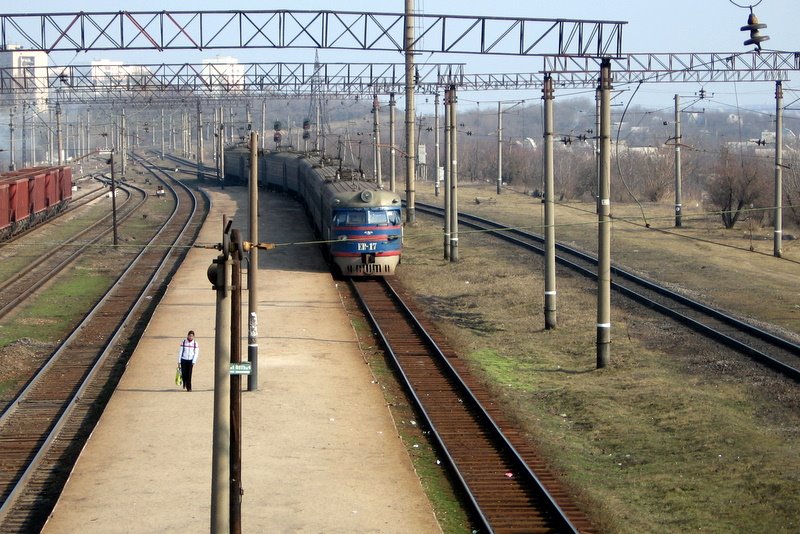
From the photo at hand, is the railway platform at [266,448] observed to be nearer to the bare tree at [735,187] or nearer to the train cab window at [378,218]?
the train cab window at [378,218]

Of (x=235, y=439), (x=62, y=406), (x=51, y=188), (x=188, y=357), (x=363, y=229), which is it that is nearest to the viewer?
(x=235, y=439)

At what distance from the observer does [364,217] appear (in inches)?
1248

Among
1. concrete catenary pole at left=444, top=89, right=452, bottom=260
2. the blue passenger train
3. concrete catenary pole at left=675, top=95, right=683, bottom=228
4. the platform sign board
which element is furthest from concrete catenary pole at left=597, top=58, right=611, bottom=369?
concrete catenary pole at left=675, top=95, right=683, bottom=228

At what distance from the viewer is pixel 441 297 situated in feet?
99.3

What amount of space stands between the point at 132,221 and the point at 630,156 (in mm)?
39448

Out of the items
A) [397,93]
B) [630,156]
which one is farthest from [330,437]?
[630,156]

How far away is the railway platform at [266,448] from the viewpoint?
1298 centimetres

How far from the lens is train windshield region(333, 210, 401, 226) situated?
31719mm

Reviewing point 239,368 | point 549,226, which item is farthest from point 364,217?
point 239,368

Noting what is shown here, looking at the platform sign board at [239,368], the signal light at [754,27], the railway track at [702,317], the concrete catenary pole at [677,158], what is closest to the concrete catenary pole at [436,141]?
the concrete catenary pole at [677,158]

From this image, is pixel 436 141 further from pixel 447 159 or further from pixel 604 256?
pixel 604 256

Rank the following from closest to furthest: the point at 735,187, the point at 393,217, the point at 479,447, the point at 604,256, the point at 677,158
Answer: the point at 479,447 → the point at 604,256 → the point at 393,217 → the point at 677,158 → the point at 735,187

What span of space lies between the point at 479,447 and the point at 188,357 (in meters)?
5.83

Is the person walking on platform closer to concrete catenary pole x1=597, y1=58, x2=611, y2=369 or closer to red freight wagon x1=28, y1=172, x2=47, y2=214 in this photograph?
concrete catenary pole x1=597, y1=58, x2=611, y2=369
